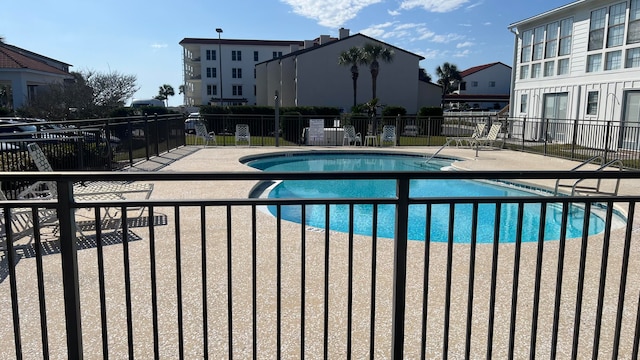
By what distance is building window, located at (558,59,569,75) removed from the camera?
20755 millimetres

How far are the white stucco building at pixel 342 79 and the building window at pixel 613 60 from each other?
19005 mm

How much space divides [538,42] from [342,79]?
16154 mm

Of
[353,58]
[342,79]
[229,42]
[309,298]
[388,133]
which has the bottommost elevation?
[309,298]

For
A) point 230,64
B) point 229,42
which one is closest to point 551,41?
point 230,64

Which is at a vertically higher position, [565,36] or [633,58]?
[565,36]

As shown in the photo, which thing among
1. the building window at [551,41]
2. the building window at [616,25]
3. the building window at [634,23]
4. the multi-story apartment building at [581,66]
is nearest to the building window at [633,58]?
the multi-story apartment building at [581,66]

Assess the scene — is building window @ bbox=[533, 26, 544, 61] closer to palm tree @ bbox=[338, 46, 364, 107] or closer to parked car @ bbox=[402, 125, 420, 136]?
parked car @ bbox=[402, 125, 420, 136]

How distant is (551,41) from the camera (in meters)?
21.8

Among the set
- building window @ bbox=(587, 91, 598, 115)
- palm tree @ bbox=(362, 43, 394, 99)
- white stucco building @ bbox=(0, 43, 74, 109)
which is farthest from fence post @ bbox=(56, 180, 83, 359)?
palm tree @ bbox=(362, 43, 394, 99)

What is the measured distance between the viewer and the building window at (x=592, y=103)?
1906 cm

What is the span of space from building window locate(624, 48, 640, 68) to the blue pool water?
27.3 feet

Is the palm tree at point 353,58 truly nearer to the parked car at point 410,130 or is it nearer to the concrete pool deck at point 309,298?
the parked car at point 410,130

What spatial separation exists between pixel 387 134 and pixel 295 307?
16092 millimetres

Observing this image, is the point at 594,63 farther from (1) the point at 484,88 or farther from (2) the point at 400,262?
(1) the point at 484,88
